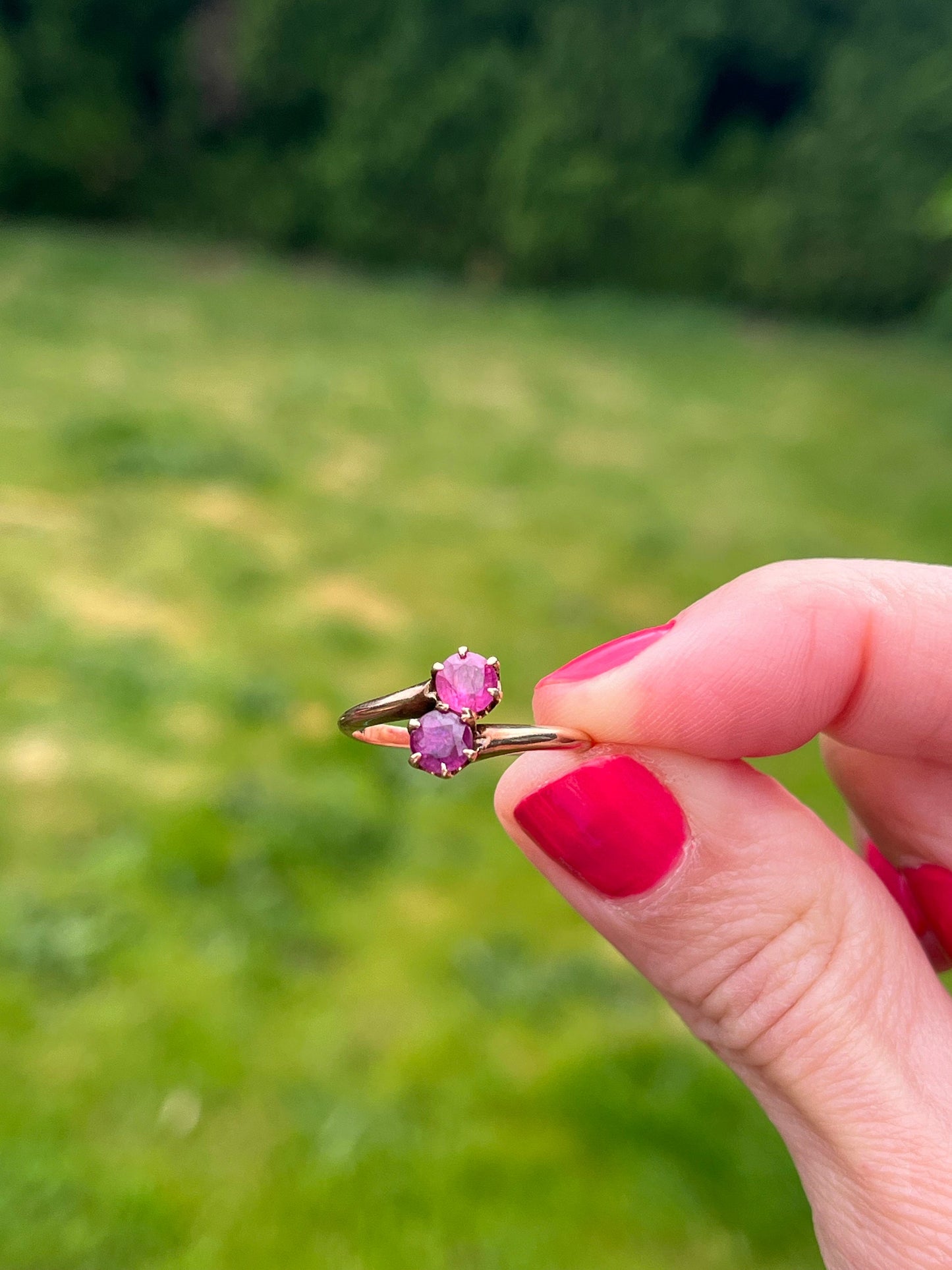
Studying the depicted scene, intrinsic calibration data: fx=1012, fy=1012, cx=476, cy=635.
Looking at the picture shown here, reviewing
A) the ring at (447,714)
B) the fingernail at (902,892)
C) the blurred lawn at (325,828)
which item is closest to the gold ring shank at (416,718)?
the ring at (447,714)

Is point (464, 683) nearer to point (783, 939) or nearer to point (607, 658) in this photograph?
point (607, 658)

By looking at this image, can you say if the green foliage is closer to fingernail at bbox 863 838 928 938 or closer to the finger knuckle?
fingernail at bbox 863 838 928 938

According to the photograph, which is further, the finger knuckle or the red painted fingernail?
the red painted fingernail

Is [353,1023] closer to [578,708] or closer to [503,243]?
[578,708]

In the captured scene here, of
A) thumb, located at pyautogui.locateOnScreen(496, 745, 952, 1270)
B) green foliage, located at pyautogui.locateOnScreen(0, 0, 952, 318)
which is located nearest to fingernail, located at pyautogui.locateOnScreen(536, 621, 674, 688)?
thumb, located at pyautogui.locateOnScreen(496, 745, 952, 1270)

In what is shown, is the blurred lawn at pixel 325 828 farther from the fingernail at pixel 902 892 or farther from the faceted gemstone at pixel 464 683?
the faceted gemstone at pixel 464 683

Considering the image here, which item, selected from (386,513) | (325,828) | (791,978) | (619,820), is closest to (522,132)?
(386,513)

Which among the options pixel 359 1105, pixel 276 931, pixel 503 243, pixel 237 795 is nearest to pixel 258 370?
pixel 503 243
